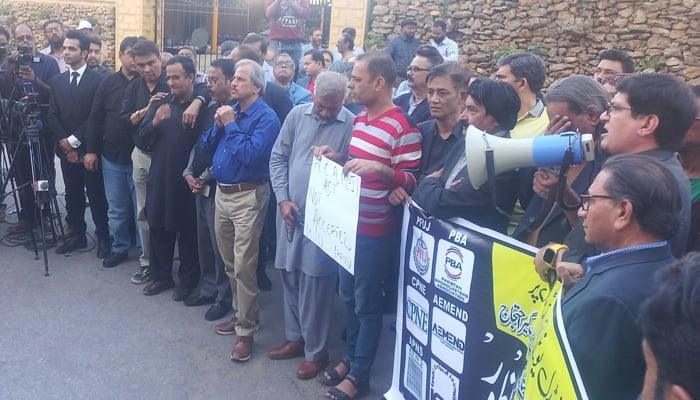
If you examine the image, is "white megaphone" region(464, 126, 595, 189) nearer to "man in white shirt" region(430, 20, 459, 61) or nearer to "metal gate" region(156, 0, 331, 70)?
"man in white shirt" region(430, 20, 459, 61)

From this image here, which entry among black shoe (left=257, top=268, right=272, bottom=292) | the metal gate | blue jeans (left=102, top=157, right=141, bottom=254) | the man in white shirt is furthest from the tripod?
the metal gate

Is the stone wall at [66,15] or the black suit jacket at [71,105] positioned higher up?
the stone wall at [66,15]

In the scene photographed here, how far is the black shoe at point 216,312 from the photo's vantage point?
16.5ft

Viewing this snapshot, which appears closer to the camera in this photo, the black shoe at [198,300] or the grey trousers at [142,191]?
the black shoe at [198,300]

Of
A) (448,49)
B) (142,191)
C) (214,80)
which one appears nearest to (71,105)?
(142,191)

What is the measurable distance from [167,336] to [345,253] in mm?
1845

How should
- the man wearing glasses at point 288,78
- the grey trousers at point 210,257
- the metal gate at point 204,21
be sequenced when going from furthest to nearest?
the metal gate at point 204,21 < the man wearing glasses at point 288,78 < the grey trousers at point 210,257

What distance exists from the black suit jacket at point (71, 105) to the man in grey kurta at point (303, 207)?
2753 millimetres

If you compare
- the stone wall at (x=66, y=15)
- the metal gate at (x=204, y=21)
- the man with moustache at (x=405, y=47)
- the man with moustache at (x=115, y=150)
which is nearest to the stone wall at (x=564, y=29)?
the man with moustache at (x=405, y=47)

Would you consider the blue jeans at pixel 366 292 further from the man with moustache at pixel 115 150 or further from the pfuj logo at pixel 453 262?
the man with moustache at pixel 115 150

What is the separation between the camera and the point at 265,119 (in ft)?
14.7

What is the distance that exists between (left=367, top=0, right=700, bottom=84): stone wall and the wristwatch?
27.8 feet

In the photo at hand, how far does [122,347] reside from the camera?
4.53 metres

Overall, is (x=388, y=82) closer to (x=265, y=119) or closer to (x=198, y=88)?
(x=265, y=119)
